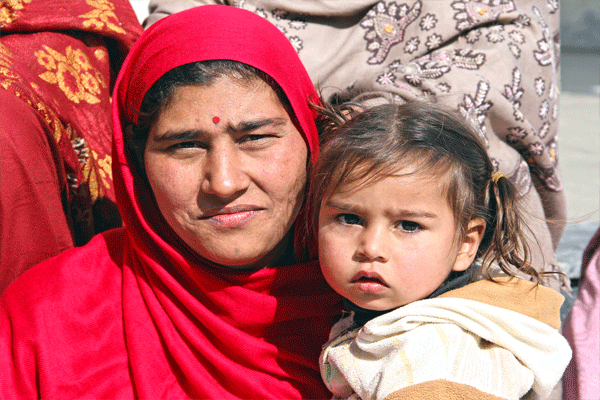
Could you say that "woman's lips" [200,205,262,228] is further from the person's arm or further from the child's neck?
the person's arm

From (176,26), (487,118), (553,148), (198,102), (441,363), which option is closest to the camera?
(441,363)

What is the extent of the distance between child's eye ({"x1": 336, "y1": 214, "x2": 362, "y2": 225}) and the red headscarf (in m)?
0.31

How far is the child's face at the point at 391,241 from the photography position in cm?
147

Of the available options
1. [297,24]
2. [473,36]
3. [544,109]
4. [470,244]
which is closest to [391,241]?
[470,244]

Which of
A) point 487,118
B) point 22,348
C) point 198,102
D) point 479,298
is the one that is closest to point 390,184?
point 479,298

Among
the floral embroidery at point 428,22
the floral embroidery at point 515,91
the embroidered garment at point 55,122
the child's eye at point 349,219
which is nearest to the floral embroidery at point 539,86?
the floral embroidery at point 515,91

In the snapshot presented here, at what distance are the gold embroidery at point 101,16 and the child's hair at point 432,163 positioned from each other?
57.7 inches

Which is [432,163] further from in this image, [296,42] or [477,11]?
[296,42]

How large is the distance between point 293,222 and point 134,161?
0.59m

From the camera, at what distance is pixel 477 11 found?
8.64 feet

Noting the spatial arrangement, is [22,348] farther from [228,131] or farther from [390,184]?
[390,184]

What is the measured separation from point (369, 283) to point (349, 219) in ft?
0.58

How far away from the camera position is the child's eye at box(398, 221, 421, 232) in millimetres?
1502

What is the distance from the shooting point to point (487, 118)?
2.37 metres
